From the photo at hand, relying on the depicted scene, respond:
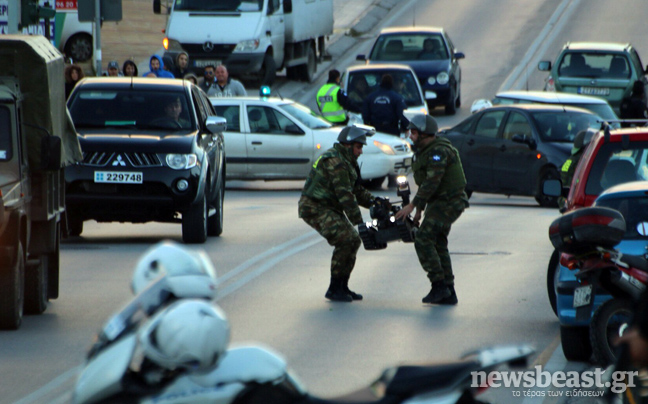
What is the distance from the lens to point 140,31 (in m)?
42.3

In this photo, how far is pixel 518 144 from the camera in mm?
21125

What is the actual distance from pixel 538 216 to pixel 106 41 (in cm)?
2377

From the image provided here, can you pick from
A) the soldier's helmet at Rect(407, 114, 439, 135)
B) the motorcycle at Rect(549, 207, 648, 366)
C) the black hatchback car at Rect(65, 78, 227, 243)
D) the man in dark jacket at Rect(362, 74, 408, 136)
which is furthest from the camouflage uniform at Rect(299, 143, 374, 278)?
the man in dark jacket at Rect(362, 74, 408, 136)

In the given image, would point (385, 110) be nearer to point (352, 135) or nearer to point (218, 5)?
point (218, 5)

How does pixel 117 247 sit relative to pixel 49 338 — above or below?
below

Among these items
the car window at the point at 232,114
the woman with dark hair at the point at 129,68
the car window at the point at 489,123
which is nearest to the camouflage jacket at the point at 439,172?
the car window at the point at 489,123

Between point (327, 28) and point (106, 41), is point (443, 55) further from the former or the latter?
point (106, 41)

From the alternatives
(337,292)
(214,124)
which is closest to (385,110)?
(214,124)

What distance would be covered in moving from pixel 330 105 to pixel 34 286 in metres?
15.5

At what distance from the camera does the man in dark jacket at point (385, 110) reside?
2481 cm

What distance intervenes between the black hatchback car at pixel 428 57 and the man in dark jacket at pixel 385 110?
19.8ft

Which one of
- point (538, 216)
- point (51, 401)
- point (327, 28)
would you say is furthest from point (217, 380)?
point (327, 28)

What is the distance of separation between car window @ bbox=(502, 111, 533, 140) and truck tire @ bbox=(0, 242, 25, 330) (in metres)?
12.9

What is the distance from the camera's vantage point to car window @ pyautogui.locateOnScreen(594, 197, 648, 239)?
8383 millimetres
